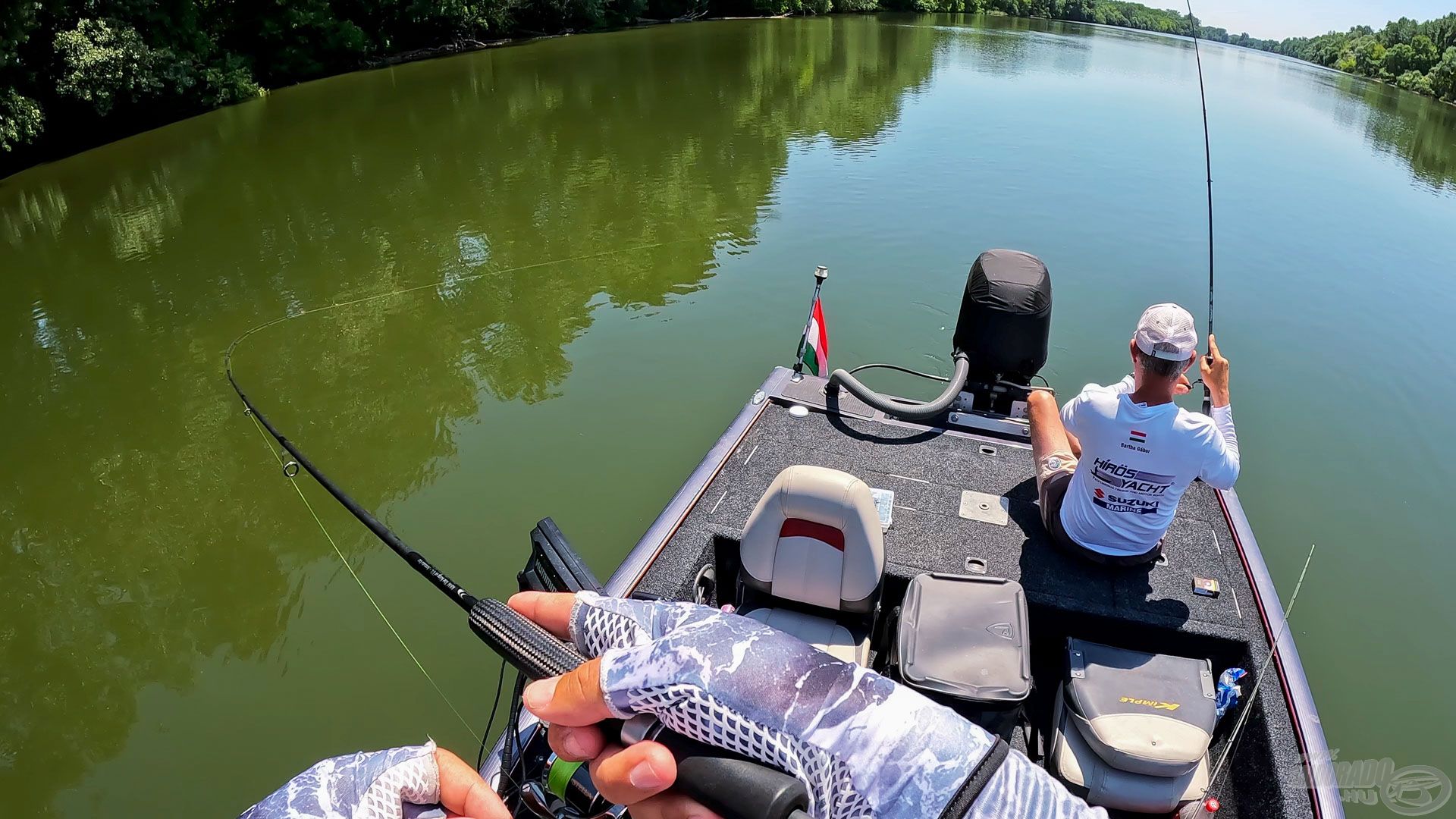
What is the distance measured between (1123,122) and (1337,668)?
46.4 ft

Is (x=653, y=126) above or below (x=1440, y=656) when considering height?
above

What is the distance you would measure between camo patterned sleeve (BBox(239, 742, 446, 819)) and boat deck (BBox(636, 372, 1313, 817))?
104 centimetres

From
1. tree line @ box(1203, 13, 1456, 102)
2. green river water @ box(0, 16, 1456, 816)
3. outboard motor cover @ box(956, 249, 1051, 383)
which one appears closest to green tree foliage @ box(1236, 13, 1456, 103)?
tree line @ box(1203, 13, 1456, 102)

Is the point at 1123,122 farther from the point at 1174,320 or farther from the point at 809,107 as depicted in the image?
the point at 1174,320

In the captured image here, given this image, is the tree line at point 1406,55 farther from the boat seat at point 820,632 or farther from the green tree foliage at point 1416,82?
the boat seat at point 820,632

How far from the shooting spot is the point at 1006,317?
13.7ft

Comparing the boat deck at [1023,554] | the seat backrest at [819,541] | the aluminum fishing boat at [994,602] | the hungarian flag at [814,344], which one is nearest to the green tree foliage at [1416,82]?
the hungarian flag at [814,344]

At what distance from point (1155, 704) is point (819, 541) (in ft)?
3.49

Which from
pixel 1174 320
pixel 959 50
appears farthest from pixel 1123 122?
pixel 1174 320

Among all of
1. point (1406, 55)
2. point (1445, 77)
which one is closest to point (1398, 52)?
point (1406, 55)

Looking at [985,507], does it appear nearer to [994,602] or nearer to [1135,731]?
[994,602]

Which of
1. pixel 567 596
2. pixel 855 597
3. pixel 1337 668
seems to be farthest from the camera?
pixel 1337 668

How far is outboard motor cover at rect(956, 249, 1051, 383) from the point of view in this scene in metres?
4.17

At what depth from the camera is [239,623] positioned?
13.8 ft
